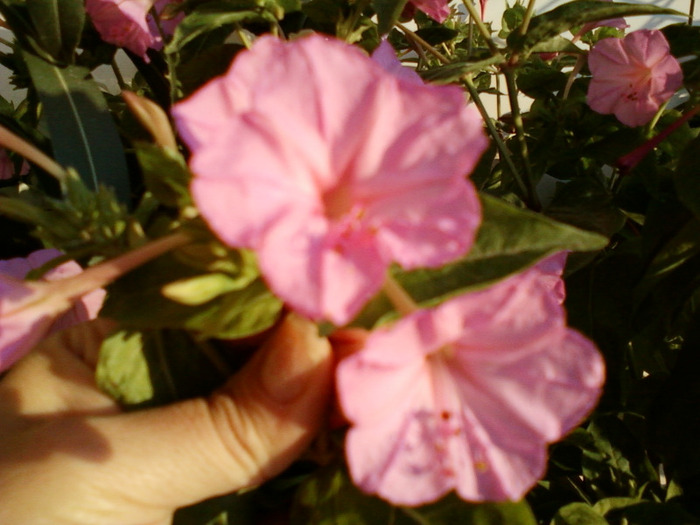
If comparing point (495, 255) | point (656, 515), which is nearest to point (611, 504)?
point (656, 515)

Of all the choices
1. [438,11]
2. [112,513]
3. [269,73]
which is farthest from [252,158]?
[438,11]

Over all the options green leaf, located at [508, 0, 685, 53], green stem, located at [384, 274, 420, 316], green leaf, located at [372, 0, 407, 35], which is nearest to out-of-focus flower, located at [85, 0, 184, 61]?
green leaf, located at [372, 0, 407, 35]

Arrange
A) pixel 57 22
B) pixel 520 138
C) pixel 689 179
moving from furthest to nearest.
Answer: pixel 520 138, pixel 57 22, pixel 689 179

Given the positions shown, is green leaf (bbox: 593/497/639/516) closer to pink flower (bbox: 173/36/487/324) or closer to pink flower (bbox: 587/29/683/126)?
pink flower (bbox: 587/29/683/126)

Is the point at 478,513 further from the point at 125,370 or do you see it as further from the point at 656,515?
the point at 656,515

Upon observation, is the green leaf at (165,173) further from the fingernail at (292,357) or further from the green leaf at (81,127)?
the green leaf at (81,127)

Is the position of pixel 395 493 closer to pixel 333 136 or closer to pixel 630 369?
pixel 333 136
